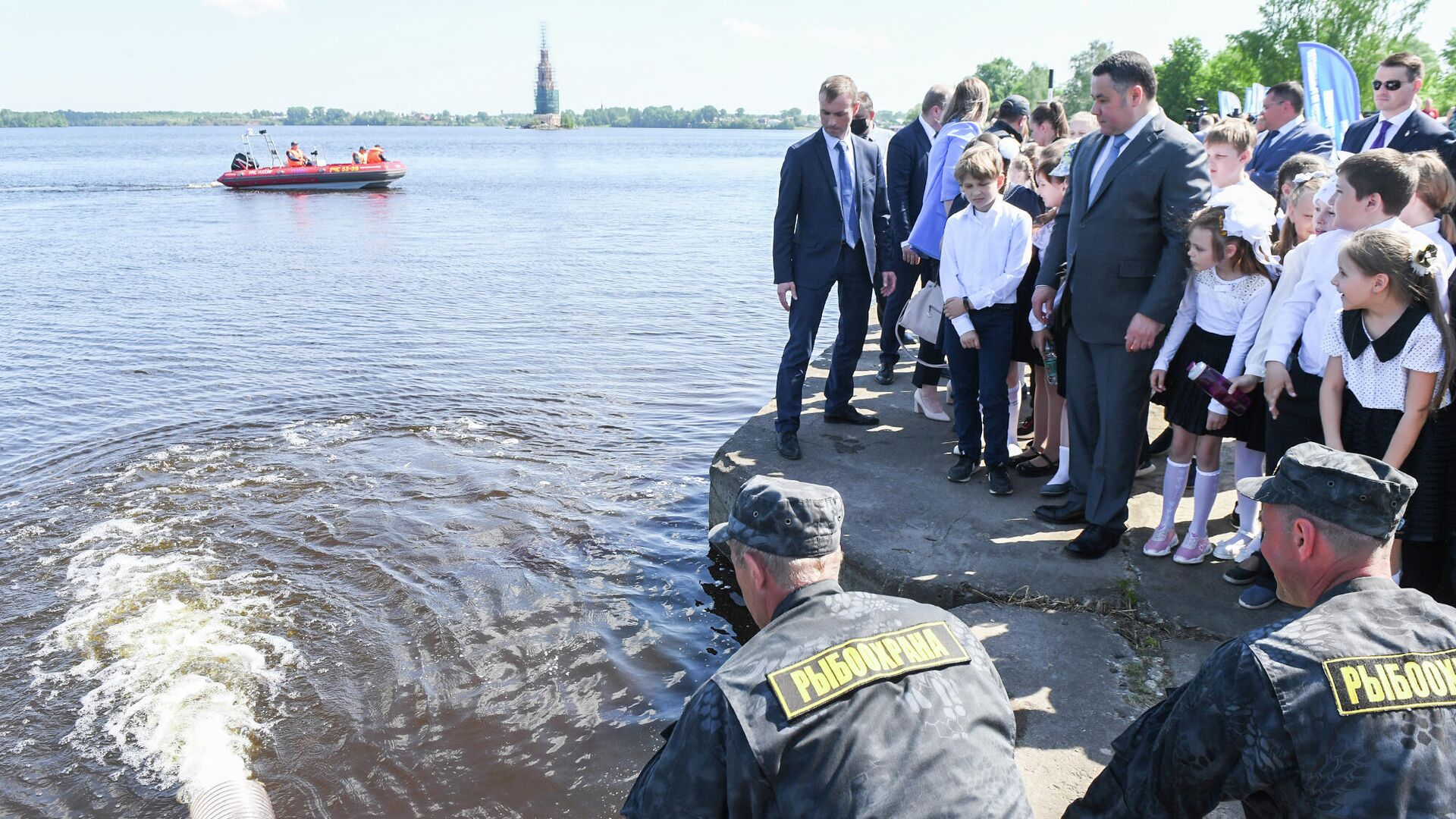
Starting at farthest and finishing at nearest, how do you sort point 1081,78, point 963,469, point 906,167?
1. point 1081,78
2. point 906,167
3. point 963,469

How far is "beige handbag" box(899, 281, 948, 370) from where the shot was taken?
5.89 m

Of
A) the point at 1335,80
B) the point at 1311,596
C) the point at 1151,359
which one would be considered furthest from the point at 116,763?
the point at 1335,80

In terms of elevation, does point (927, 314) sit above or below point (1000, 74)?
below

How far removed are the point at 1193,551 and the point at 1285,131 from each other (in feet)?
14.8

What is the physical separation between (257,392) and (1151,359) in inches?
331

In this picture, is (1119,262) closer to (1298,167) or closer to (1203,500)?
(1203,500)

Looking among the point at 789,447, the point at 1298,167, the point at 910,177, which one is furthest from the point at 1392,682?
the point at 910,177

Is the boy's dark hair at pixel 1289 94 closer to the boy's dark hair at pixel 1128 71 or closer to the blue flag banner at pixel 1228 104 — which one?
the boy's dark hair at pixel 1128 71

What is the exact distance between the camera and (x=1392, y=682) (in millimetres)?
1887

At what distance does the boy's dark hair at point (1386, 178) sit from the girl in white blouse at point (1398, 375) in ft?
1.20

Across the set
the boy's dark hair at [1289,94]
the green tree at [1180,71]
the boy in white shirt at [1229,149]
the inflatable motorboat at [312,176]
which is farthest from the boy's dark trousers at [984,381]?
the green tree at [1180,71]

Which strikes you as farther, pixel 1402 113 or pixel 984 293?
pixel 1402 113

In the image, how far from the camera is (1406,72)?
5.96 metres

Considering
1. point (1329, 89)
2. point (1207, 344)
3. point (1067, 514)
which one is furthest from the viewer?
point (1329, 89)
